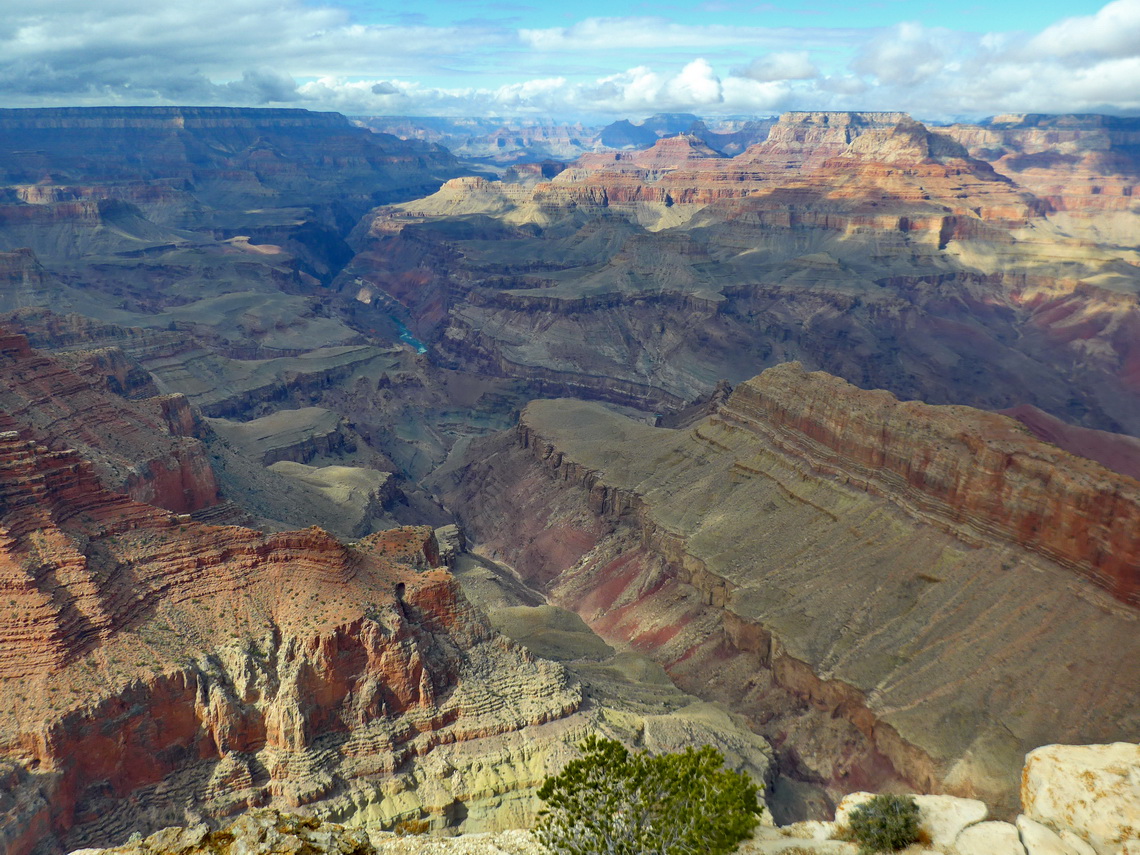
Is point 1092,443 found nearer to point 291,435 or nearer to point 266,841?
point 291,435

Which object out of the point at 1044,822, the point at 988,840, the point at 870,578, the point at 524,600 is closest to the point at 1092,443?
the point at 870,578

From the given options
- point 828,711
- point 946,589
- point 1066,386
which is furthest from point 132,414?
point 1066,386

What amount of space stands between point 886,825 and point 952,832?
6.91 ft

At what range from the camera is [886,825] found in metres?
25.8

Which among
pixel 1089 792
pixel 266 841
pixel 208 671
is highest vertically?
pixel 266 841

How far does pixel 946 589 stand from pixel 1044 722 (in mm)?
10695

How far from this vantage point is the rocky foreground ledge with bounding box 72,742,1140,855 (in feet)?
74.2

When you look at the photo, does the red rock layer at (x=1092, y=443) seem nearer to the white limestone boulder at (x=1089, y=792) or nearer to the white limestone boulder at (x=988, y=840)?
the white limestone boulder at (x=1089, y=792)

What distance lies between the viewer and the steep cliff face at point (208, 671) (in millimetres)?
33219

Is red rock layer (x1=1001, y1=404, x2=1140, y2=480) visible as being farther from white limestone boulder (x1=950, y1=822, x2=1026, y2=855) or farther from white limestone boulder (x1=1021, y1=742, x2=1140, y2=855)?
white limestone boulder (x1=950, y1=822, x2=1026, y2=855)

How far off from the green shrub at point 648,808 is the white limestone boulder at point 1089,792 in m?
8.85

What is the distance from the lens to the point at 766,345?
149 m

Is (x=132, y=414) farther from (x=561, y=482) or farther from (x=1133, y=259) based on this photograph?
(x=1133, y=259)

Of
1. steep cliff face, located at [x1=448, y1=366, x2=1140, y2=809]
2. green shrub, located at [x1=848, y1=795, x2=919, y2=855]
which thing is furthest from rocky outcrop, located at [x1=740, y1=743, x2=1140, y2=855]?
steep cliff face, located at [x1=448, y1=366, x2=1140, y2=809]
